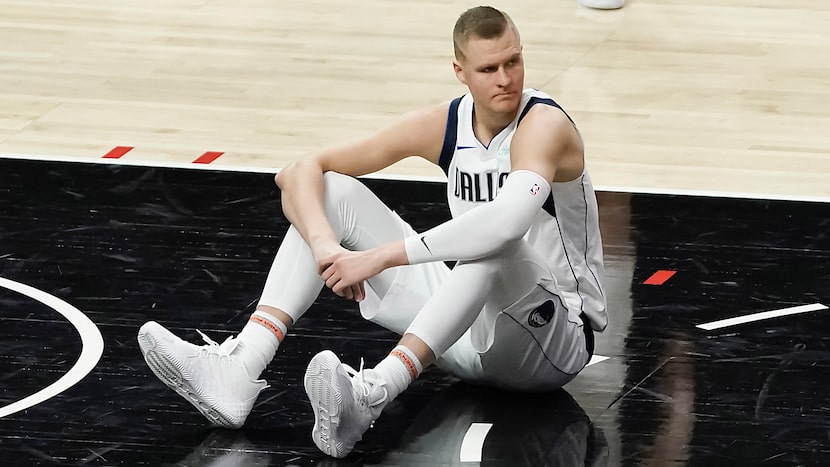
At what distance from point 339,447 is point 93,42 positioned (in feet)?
16.3

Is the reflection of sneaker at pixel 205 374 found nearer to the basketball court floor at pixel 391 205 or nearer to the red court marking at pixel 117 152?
the basketball court floor at pixel 391 205

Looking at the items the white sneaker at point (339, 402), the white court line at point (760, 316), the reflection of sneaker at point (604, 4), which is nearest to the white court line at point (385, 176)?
the white court line at point (760, 316)

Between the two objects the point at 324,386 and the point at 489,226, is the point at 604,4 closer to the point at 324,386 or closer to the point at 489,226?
the point at 489,226

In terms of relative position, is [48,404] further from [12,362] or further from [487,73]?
[487,73]

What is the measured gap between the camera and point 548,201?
337 cm

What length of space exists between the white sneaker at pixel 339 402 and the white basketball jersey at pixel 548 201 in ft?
1.68

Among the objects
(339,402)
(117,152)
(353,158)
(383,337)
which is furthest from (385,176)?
(339,402)

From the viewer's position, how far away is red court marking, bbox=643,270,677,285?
436cm

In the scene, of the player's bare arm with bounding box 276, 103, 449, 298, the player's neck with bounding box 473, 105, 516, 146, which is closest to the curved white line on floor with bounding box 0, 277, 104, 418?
the player's bare arm with bounding box 276, 103, 449, 298

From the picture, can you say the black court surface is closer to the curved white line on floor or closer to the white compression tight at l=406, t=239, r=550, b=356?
the curved white line on floor

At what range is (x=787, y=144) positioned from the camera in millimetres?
6008

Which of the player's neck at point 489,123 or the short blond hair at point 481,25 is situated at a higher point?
the short blond hair at point 481,25

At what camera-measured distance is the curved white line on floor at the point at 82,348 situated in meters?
3.53

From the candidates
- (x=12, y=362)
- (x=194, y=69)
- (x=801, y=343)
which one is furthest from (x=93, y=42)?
(x=801, y=343)
